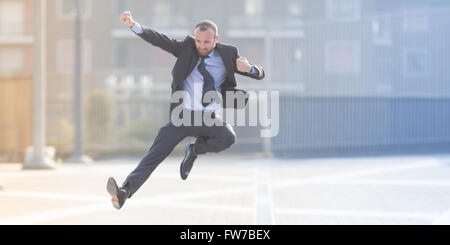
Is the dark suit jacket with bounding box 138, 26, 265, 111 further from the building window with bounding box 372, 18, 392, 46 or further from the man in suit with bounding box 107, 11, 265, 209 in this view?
the building window with bounding box 372, 18, 392, 46

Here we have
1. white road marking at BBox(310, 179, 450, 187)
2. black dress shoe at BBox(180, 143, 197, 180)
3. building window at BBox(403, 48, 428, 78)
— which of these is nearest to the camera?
black dress shoe at BBox(180, 143, 197, 180)

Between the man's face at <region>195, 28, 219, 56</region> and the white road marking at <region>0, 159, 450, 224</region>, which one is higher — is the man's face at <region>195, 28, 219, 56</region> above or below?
above

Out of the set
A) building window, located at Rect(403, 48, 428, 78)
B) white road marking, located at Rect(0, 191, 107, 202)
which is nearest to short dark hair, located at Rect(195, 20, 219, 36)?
white road marking, located at Rect(0, 191, 107, 202)

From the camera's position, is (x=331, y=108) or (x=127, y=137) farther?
(x=331, y=108)

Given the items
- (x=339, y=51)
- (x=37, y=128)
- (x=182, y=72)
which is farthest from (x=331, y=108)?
(x=182, y=72)

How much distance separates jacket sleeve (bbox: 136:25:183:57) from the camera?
261 centimetres

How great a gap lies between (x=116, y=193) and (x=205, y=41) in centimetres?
68

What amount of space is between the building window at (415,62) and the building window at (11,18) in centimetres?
2402

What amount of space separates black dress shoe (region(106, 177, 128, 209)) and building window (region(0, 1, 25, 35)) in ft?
139

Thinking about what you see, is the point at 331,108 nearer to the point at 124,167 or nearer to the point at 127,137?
the point at 127,137

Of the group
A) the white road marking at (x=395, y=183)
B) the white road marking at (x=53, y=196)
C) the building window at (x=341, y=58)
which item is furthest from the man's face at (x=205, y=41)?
the building window at (x=341, y=58)

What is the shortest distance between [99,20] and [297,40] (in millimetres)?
18864

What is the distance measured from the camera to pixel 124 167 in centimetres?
1961

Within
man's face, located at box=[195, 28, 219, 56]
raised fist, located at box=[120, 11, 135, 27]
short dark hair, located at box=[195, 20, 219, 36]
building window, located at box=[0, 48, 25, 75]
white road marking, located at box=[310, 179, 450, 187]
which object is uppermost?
building window, located at box=[0, 48, 25, 75]
